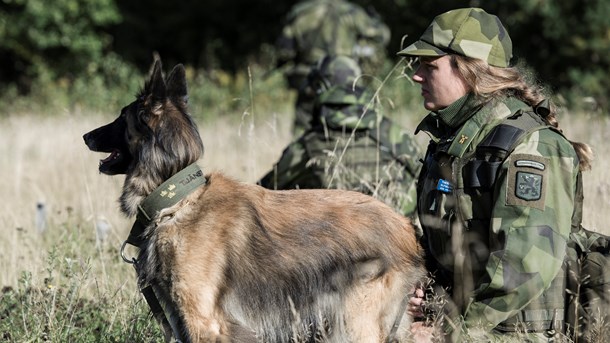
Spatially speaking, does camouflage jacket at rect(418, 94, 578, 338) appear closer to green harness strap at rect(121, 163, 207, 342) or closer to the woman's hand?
the woman's hand

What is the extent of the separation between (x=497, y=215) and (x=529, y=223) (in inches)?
5.5

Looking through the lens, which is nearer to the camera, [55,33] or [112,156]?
[112,156]

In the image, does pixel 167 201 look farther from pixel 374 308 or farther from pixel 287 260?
pixel 374 308

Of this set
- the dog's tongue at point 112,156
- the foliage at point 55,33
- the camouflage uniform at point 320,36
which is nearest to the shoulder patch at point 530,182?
the dog's tongue at point 112,156

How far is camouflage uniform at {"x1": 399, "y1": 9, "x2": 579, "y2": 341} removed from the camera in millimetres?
3152

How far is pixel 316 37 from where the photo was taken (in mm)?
A: 10719

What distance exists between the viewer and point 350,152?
5715mm

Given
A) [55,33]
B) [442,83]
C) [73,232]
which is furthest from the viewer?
[55,33]

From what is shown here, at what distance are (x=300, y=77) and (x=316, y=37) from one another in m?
0.59

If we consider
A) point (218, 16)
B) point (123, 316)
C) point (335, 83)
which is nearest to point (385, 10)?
point (218, 16)

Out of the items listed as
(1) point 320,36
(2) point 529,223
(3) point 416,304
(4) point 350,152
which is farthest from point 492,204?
(1) point 320,36

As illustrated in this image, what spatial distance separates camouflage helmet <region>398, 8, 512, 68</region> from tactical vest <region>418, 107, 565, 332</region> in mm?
298

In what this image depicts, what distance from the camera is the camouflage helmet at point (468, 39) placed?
3455 millimetres

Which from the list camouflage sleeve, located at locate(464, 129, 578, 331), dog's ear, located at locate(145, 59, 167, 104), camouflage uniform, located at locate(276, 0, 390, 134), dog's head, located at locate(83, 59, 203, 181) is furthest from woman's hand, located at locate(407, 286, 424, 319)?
camouflage uniform, located at locate(276, 0, 390, 134)
